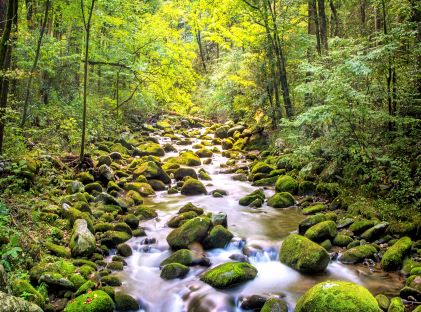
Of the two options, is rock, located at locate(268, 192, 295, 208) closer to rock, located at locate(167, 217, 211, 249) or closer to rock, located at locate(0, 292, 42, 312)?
rock, located at locate(167, 217, 211, 249)

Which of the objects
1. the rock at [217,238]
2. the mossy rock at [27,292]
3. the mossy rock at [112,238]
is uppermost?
the mossy rock at [27,292]

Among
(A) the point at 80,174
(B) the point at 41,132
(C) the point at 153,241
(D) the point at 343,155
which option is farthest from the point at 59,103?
(D) the point at 343,155

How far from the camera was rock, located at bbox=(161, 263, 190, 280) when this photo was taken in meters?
7.61

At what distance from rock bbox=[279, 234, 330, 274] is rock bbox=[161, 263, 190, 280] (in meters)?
2.21

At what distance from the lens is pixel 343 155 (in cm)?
1094

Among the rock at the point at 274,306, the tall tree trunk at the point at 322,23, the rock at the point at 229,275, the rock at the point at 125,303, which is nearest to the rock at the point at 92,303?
the rock at the point at 125,303

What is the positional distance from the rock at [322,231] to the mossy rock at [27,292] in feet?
19.2

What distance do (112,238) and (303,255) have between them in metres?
4.41

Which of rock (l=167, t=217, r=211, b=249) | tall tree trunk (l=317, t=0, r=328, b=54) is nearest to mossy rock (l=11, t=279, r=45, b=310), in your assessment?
rock (l=167, t=217, r=211, b=249)

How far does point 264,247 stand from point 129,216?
374 centimetres

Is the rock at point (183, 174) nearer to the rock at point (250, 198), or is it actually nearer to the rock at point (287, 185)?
the rock at point (250, 198)

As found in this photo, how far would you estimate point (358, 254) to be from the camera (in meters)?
7.79

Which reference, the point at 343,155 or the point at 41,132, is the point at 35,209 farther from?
the point at 343,155

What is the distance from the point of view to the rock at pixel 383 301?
585cm
